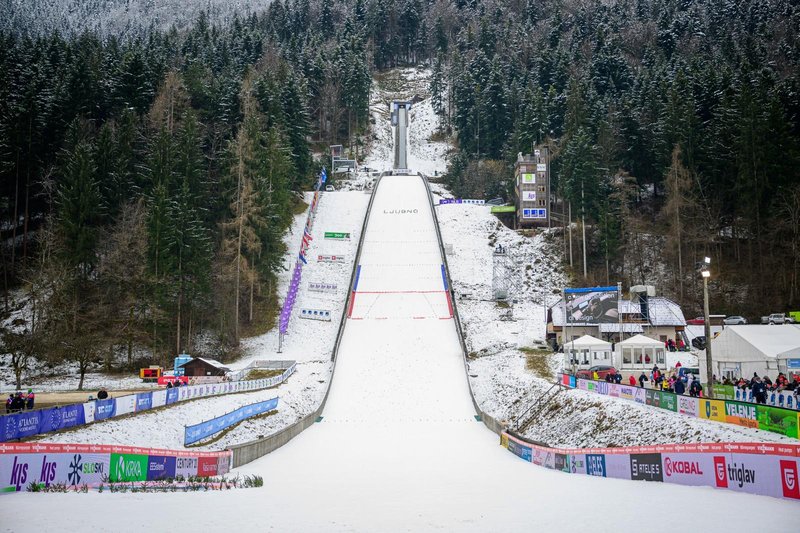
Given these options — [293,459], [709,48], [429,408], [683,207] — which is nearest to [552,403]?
[429,408]

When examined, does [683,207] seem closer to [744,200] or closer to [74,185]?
[744,200]

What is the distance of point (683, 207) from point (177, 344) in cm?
3772

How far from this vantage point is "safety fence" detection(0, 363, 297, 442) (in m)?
17.5

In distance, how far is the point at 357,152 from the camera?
99.0 meters

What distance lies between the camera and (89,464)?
1603 cm

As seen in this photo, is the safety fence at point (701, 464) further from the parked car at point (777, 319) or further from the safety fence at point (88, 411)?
the parked car at point (777, 319)

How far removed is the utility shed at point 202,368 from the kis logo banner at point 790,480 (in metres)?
27.8

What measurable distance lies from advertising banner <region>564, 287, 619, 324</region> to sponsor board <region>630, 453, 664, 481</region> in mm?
25590

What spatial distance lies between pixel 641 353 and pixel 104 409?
2611 centimetres

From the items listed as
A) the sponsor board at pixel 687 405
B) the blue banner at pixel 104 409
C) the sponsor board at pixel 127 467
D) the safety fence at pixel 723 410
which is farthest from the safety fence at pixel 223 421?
the sponsor board at pixel 687 405

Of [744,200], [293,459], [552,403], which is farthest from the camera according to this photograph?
[744,200]

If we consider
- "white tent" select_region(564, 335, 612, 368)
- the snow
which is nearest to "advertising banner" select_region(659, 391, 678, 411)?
the snow

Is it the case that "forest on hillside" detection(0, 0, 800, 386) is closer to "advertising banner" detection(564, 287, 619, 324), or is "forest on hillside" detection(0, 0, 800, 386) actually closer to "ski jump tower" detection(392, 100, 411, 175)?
"advertising banner" detection(564, 287, 619, 324)

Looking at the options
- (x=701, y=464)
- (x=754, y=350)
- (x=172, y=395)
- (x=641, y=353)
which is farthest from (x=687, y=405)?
(x=172, y=395)
